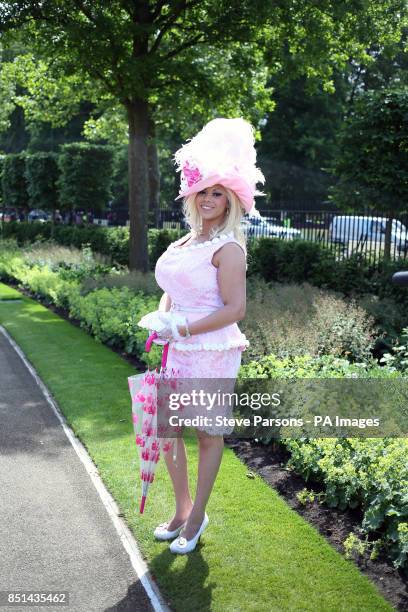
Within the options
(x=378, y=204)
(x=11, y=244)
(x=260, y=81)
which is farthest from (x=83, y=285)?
(x=11, y=244)

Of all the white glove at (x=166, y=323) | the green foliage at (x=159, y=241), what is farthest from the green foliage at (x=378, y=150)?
the white glove at (x=166, y=323)

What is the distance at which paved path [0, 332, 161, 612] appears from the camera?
12.5 feet

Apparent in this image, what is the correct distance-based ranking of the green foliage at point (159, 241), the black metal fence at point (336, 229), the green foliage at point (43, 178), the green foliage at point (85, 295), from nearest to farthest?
the green foliage at point (85, 295), the black metal fence at point (336, 229), the green foliage at point (159, 241), the green foliage at point (43, 178)

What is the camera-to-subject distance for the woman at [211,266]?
3830 mm

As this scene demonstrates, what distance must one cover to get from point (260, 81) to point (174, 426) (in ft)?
57.1

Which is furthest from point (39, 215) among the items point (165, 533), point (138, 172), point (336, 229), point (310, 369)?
point (165, 533)

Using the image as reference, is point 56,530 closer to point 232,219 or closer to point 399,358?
point 232,219

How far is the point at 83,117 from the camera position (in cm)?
5062

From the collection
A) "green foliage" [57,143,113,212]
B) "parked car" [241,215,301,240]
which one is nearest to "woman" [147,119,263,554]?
"parked car" [241,215,301,240]

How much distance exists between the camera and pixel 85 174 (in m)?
24.2

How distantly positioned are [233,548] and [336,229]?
11.3 meters

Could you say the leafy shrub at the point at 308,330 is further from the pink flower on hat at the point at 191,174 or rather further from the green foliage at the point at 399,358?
the pink flower on hat at the point at 191,174

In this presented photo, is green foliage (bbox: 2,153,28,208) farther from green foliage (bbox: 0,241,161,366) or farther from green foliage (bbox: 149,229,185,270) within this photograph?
green foliage (bbox: 149,229,185,270)

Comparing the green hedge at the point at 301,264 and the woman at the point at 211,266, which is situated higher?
the woman at the point at 211,266
